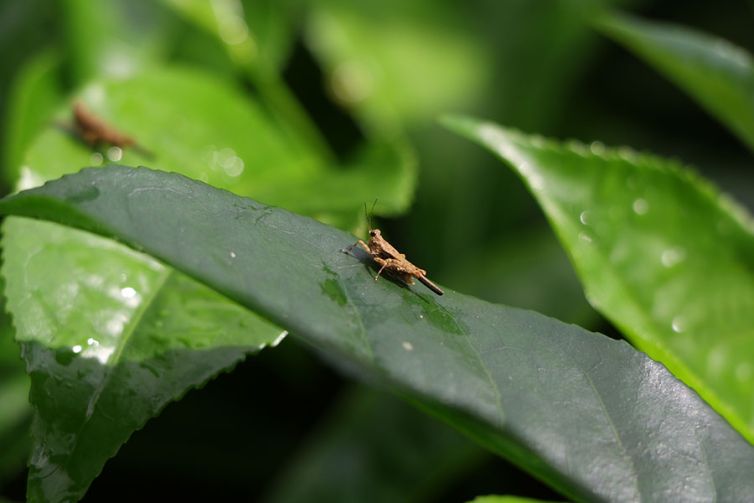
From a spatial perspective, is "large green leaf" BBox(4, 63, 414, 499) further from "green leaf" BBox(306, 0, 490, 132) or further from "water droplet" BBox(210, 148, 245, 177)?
"green leaf" BBox(306, 0, 490, 132)

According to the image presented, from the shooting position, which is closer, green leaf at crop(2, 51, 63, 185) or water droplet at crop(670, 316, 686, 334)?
water droplet at crop(670, 316, 686, 334)

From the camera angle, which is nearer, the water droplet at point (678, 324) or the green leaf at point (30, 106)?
the water droplet at point (678, 324)

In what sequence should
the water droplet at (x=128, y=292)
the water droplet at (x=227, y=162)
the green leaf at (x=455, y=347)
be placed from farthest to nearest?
1. the water droplet at (x=227, y=162)
2. the water droplet at (x=128, y=292)
3. the green leaf at (x=455, y=347)

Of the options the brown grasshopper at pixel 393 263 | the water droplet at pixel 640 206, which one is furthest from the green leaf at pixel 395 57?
the brown grasshopper at pixel 393 263

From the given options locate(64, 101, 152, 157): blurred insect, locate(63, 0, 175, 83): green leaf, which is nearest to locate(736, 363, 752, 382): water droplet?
locate(64, 101, 152, 157): blurred insect

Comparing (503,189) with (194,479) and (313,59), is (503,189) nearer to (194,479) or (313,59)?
(313,59)

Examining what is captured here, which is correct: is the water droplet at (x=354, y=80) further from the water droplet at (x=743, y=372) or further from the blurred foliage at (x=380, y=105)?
the water droplet at (x=743, y=372)

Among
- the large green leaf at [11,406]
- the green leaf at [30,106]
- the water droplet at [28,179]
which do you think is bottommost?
the large green leaf at [11,406]

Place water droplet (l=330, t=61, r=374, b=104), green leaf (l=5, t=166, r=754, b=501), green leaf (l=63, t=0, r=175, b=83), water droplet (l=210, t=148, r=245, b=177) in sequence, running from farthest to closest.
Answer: water droplet (l=330, t=61, r=374, b=104)
green leaf (l=63, t=0, r=175, b=83)
water droplet (l=210, t=148, r=245, b=177)
green leaf (l=5, t=166, r=754, b=501)
